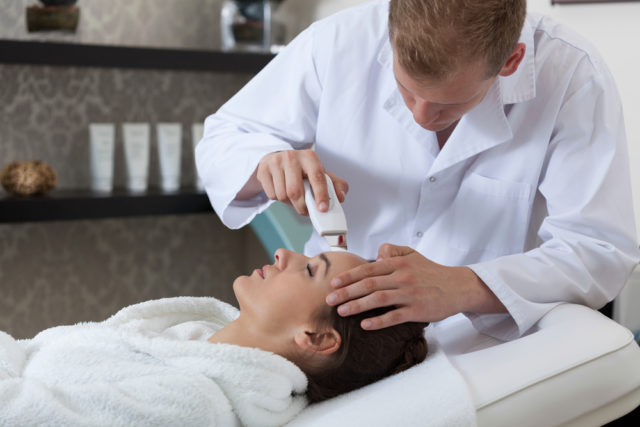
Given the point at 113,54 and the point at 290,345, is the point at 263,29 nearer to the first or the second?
the point at 113,54

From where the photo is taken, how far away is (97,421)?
1018 millimetres

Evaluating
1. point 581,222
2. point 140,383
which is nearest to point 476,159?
point 581,222

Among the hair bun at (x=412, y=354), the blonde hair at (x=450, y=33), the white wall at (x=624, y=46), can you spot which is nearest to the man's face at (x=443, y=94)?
the blonde hair at (x=450, y=33)

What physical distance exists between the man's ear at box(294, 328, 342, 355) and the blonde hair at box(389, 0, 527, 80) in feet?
1.45

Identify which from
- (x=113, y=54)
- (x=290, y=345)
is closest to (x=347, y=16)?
(x=290, y=345)

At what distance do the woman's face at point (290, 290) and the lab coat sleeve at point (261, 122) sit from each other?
0.31 metres

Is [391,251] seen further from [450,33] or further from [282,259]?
[450,33]

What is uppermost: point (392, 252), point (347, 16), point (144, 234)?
point (347, 16)

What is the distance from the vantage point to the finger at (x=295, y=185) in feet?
4.31

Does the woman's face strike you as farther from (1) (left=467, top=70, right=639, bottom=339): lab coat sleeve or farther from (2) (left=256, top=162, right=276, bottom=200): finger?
(1) (left=467, top=70, right=639, bottom=339): lab coat sleeve

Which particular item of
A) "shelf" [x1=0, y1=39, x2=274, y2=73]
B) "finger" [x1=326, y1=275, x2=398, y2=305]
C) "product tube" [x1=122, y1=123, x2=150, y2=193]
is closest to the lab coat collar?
"finger" [x1=326, y1=275, x2=398, y2=305]

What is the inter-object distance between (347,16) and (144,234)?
1.67m

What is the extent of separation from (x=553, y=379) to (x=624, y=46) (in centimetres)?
113

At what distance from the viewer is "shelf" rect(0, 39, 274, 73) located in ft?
7.94
